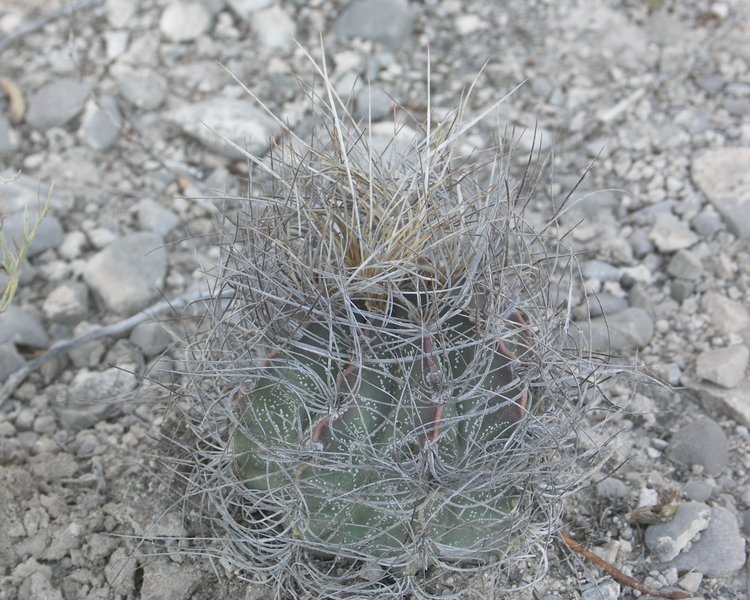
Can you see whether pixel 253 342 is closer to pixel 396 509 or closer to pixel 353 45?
pixel 396 509

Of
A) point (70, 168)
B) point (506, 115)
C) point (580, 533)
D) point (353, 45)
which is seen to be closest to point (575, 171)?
point (506, 115)

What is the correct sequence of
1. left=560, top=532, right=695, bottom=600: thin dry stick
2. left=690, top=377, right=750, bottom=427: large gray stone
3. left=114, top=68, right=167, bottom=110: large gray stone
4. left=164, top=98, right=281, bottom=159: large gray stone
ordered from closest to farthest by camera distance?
left=560, top=532, right=695, bottom=600: thin dry stick < left=690, top=377, right=750, bottom=427: large gray stone < left=164, top=98, right=281, bottom=159: large gray stone < left=114, top=68, right=167, bottom=110: large gray stone

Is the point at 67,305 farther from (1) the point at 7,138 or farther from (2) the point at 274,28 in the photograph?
(2) the point at 274,28

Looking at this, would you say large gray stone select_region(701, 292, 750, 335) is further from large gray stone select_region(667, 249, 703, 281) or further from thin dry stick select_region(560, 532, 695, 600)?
thin dry stick select_region(560, 532, 695, 600)

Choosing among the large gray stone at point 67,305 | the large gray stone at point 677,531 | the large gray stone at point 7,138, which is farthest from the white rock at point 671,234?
the large gray stone at point 7,138

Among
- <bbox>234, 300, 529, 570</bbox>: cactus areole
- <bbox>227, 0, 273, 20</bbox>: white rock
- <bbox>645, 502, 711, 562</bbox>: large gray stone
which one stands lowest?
<bbox>645, 502, 711, 562</bbox>: large gray stone

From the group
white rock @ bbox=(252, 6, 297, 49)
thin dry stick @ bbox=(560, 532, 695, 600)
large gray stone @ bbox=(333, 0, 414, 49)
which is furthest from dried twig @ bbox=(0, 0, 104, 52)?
thin dry stick @ bbox=(560, 532, 695, 600)

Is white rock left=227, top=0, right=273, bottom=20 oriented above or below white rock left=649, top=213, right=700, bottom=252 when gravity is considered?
above
